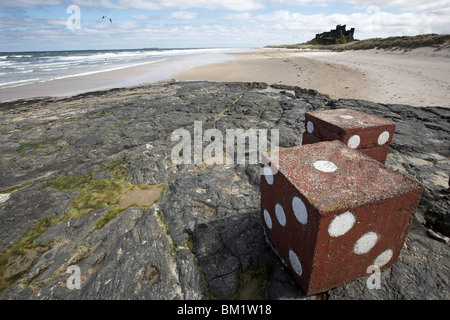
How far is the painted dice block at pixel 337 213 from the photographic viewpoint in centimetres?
170

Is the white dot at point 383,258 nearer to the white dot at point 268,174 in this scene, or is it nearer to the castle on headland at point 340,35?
the white dot at point 268,174

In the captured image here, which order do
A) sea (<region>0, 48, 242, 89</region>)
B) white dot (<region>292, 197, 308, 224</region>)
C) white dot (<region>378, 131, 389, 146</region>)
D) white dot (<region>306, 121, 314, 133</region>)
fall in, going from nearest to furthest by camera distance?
1. white dot (<region>292, 197, 308, 224</region>)
2. white dot (<region>378, 131, 389, 146</region>)
3. white dot (<region>306, 121, 314, 133</region>)
4. sea (<region>0, 48, 242, 89</region>)

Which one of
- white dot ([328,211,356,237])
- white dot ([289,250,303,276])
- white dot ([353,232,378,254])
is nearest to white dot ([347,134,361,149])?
white dot ([353,232,378,254])

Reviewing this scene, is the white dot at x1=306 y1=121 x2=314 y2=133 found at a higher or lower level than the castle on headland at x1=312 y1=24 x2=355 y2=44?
lower

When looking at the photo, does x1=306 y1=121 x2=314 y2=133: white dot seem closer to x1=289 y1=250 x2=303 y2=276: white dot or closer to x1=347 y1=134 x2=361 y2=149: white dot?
x1=347 y1=134 x2=361 y2=149: white dot

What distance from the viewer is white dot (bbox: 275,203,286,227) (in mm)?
2164

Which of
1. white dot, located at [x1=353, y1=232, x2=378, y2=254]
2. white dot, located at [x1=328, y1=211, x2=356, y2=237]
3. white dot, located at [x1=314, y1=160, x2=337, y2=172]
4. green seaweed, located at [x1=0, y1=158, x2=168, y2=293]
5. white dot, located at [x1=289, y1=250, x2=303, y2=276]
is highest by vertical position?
white dot, located at [x1=314, y1=160, x2=337, y2=172]

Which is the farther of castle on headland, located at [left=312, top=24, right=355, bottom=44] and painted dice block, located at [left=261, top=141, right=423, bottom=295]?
castle on headland, located at [left=312, top=24, right=355, bottom=44]

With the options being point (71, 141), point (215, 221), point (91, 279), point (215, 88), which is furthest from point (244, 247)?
point (215, 88)

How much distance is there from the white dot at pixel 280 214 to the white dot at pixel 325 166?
539 mm

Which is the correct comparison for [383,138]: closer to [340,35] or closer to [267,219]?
[267,219]

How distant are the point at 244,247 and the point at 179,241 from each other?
2.84 feet

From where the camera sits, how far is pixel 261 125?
7219mm
